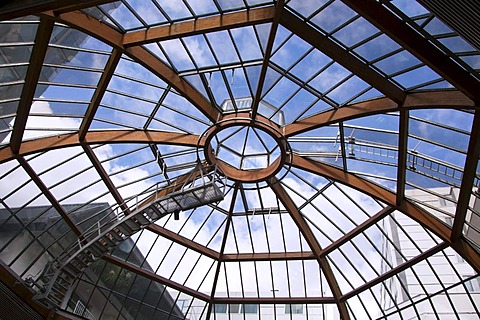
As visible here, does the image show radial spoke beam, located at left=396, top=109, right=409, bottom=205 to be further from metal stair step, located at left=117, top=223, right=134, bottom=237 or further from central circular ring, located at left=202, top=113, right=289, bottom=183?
metal stair step, located at left=117, top=223, right=134, bottom=237

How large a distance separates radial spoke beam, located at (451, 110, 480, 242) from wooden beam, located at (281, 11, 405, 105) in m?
2.93

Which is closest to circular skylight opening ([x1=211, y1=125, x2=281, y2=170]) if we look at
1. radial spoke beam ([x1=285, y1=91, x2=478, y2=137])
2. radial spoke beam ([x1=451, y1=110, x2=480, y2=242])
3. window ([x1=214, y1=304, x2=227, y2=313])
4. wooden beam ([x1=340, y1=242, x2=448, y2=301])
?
radial spoke beam ([x1=285, y1=91, x2=478, y2=137])

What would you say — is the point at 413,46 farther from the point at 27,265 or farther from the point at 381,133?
the point at 27,265

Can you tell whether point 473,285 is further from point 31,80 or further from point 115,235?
point 31,80

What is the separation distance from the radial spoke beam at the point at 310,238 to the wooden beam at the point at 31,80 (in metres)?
12.5

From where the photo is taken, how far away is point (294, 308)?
33.0 meters

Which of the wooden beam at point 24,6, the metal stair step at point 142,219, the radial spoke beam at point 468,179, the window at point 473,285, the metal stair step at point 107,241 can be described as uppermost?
the window at point 473,285

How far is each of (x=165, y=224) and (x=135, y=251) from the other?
2757mm

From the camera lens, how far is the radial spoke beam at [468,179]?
1802cm

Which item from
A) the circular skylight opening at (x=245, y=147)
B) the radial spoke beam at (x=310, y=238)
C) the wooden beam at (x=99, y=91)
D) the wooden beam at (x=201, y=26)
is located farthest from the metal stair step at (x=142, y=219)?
the wooden beam at (x=201, y=26)

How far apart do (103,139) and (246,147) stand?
728cm

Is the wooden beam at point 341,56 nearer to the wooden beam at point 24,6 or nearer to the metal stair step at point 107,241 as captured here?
the wooden beam at point 24,6

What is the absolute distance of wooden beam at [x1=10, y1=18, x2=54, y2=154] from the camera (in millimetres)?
16891

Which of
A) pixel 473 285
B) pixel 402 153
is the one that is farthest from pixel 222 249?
pixel 473 285
